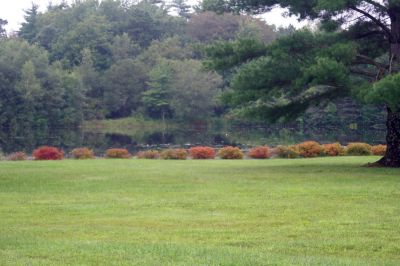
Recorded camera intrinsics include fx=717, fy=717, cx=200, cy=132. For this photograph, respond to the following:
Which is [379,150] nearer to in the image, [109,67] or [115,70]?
[115,70]

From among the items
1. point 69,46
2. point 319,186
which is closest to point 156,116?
point 69,46

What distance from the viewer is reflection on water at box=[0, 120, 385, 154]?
52.4m

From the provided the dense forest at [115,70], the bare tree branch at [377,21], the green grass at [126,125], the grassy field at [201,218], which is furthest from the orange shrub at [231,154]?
the green grass at [126,125]

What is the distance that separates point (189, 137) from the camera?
63.9 m

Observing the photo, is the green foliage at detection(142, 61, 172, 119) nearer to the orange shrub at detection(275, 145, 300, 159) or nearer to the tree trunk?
the orange shrub at detection(275, 145, 300, 159)

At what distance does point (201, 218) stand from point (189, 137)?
168 ft

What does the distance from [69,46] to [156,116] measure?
15.0 meters

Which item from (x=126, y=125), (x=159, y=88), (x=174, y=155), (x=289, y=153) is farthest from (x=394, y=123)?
(x=126, y=125)

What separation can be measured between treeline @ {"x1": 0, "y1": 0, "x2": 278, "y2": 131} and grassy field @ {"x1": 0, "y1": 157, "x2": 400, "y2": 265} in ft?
161

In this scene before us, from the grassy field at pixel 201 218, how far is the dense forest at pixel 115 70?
147 feet

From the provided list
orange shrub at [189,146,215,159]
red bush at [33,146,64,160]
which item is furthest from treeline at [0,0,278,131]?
red bush at [33,146,64,160]

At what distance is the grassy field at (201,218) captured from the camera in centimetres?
909

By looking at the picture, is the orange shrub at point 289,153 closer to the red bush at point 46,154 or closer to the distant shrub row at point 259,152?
the distant shrub row at point 259,152

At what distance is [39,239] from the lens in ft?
34.2
